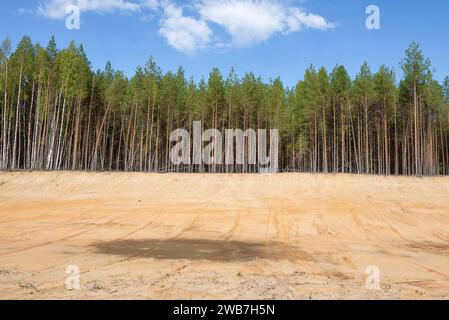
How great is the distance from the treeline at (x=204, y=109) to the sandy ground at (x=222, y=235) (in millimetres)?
11695

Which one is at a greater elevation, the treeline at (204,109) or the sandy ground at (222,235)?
the treeline at (204,109)

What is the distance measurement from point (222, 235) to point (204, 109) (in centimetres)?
3211

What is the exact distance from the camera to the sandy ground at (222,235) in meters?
8.47

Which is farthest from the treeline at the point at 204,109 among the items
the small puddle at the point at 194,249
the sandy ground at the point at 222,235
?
the small puddle at the point at 194,249

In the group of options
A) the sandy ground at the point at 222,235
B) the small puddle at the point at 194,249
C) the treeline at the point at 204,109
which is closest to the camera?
the sandy ground at the point at 222,235

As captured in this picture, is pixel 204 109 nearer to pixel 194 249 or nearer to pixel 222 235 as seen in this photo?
pixel 222 235

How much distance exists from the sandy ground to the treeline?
11695mm

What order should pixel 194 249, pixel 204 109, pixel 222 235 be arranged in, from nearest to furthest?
pixel 194 249 < pixel 222 235 < pixel 204 109

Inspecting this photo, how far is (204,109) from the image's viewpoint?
158 feet

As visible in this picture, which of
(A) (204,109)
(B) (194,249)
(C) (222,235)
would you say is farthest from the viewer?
(A) (204,109)

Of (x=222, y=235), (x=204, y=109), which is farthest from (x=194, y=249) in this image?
(x=204, y=109)

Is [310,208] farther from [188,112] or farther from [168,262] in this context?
[188,112]

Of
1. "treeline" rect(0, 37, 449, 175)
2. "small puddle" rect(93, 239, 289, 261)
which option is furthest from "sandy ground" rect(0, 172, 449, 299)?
"treeline" rect(0, 37, 449, 175)

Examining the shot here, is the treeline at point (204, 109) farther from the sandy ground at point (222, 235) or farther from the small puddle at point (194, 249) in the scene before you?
the small puddle at point (194, 249)
